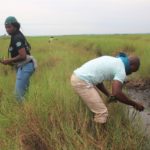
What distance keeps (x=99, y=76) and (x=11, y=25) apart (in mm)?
1853

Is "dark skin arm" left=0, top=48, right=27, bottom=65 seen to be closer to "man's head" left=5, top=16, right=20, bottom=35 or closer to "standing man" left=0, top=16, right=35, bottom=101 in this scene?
"standing man" left=0, top=16, right=35, bottom=101

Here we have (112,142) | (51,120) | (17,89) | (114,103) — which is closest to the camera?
(112,142)

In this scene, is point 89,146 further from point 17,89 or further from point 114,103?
point 17,89

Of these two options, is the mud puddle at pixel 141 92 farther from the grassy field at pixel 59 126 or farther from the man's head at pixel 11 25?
the man's head at pixel 11 25

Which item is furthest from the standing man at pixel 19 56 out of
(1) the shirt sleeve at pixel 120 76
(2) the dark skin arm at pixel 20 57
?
(1) the shirt sleeve at pixel 120 76

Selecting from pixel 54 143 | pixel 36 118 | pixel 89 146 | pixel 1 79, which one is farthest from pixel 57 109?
pixel 1 79

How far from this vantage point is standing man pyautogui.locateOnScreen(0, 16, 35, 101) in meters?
6.45

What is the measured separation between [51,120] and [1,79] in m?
2.89

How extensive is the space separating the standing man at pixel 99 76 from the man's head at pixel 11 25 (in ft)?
5.14

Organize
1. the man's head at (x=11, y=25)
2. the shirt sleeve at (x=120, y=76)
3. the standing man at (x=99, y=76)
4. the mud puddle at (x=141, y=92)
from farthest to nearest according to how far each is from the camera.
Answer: the mud puddle at (x=141, y=92)
the man's head at (x=11, y=25)
the standing man at (x=99, y=76)
the shirt sleeve at (x=120, y=76)

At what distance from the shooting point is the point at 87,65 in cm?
524

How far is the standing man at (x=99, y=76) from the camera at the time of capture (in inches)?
199

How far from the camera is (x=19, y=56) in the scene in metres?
6.47

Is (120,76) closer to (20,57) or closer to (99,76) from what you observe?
(99,76)
